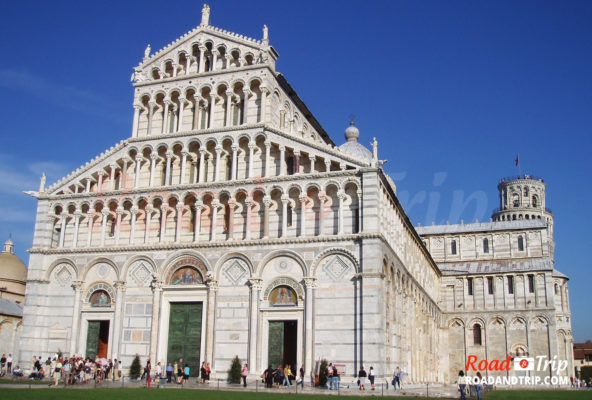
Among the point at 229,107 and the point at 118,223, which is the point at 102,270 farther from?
the point at 229,107

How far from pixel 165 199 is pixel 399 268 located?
1317 cm

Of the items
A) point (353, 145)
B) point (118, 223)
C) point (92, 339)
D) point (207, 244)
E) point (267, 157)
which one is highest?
point (353, 145)

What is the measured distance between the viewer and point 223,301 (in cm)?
3041

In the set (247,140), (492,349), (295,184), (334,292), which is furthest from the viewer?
(492,349)

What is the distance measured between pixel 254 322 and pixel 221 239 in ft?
15.9

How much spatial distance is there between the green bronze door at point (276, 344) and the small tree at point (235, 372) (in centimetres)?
162

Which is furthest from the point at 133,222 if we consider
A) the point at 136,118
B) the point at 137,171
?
the point at 136,118

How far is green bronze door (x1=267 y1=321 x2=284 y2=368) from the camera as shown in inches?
1144

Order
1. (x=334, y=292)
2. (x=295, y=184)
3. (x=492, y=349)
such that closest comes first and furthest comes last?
(x=334, y=292), (x=295, y=184), (x=492, y=349)

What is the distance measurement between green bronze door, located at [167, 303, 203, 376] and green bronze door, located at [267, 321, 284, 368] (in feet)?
12.4

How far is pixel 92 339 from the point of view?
32281 millimetres

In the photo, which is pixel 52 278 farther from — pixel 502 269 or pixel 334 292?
pixel 502 269

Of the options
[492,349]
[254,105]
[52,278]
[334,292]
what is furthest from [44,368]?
[492,349]

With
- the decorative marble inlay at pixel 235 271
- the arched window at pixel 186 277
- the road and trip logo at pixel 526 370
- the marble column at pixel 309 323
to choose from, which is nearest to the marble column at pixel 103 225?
the arched window at pixel 186 277
